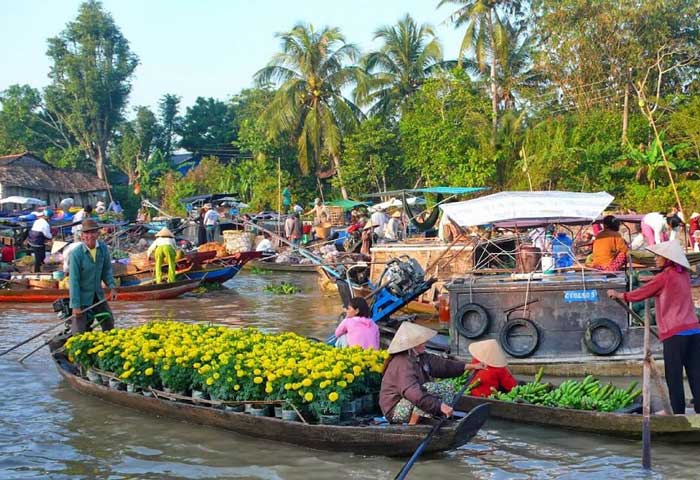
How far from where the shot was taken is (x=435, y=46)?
34406 mm

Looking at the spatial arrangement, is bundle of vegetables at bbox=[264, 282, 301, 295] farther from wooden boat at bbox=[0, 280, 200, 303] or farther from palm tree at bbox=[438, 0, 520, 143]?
palm tree at bbox=[438, 0, 520, 143]

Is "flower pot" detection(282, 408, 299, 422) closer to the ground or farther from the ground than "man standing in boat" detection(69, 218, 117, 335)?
closer to the ground

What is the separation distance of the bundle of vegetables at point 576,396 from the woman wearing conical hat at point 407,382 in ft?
4.18

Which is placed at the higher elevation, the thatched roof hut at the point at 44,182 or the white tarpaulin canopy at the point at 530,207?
the thatched roof hut at the point at 44,182

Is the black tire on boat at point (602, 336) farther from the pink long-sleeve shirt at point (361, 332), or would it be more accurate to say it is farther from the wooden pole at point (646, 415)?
the wooden pole at point (646, 415)

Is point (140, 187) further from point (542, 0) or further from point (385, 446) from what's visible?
point (385, 446)

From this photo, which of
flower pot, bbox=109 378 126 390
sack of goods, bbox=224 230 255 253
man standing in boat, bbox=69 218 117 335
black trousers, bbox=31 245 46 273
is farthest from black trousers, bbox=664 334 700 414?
sack of goods, bbox=224 230 255 253

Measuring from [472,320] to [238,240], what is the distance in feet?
51.1

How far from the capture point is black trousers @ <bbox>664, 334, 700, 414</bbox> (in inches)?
256

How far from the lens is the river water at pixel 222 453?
245 inches

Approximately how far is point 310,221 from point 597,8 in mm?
12649

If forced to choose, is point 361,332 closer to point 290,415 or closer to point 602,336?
point 290,415

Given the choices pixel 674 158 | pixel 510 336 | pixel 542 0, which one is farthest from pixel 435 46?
pixel 510 336

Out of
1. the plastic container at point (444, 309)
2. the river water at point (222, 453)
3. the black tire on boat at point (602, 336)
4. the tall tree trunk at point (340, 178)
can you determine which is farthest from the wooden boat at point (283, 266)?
the river water at point (222, 453)
